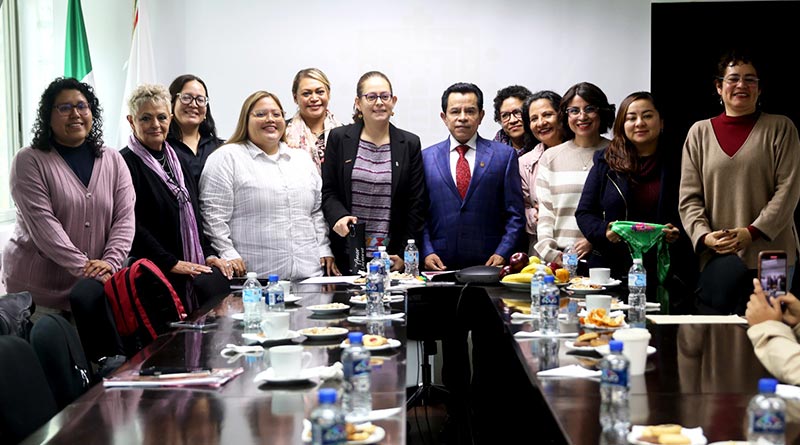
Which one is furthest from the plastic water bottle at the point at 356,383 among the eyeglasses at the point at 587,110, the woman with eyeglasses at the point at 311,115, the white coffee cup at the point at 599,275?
the woman with eyeglasses at the point at 311,115

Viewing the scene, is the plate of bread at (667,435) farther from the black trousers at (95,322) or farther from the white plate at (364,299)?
the black trousers at (95,322)

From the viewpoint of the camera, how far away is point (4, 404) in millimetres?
1966

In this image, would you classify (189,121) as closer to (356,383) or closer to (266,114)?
(266,114)

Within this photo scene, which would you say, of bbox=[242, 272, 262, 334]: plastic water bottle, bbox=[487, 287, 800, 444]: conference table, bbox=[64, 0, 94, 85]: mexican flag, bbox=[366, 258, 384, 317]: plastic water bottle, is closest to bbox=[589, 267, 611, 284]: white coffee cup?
bbox=[487, 287, 800, 444]: conference table

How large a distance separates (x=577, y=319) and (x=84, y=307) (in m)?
1.84

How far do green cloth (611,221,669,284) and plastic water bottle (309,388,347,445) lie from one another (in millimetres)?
2720

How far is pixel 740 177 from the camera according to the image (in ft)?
14.0

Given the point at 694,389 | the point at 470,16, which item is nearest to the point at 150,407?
the point at 694,389

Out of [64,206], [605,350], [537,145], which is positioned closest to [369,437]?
[605,350]

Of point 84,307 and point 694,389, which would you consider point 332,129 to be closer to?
point 84,307

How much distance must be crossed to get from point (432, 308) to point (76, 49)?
3.07 meters

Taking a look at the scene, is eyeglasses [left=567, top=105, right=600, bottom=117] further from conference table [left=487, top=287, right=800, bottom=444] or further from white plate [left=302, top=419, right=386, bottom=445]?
white plate [left=302, top=419, right=386, bottom=445]

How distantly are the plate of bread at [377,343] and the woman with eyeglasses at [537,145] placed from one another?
248 centimetres

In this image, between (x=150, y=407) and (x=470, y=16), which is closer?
(x=150, y=407)
